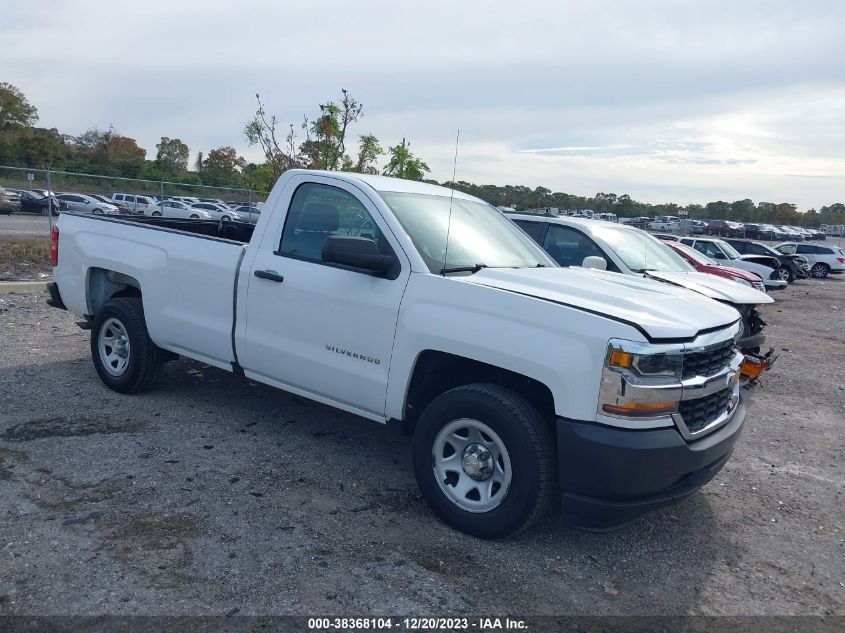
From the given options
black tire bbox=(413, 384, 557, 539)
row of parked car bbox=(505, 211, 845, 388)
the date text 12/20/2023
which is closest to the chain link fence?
row of parked car bbox=(505, 211, 845, 388)

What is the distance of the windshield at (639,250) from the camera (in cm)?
897

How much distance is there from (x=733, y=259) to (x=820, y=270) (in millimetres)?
12833

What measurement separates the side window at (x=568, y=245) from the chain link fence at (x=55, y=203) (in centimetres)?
392

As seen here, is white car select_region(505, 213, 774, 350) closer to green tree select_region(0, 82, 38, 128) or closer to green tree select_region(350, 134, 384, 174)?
green tree select_region(350, 134, 384, 174)

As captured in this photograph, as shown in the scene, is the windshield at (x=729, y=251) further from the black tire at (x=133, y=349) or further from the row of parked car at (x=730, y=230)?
the row of parked car at (x=730, y=230)

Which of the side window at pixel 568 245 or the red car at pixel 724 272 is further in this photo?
the red car at pixel 724 272

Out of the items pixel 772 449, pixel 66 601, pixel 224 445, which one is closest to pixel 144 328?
pixel 224 445

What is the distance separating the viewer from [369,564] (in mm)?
3740

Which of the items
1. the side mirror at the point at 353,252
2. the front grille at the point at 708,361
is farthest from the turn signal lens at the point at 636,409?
the side mirror at the point at 353,252

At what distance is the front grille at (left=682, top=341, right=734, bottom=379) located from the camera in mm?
3850

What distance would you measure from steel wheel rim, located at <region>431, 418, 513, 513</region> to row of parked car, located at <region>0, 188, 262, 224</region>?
18.0 metres

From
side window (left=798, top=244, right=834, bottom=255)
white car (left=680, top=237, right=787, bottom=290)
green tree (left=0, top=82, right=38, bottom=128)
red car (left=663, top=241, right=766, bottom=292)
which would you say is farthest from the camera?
green tree (left=0, top=82, right=38, bottom=128)

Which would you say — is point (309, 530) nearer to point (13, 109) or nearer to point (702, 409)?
point (702, 409)

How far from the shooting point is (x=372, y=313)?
448cm
